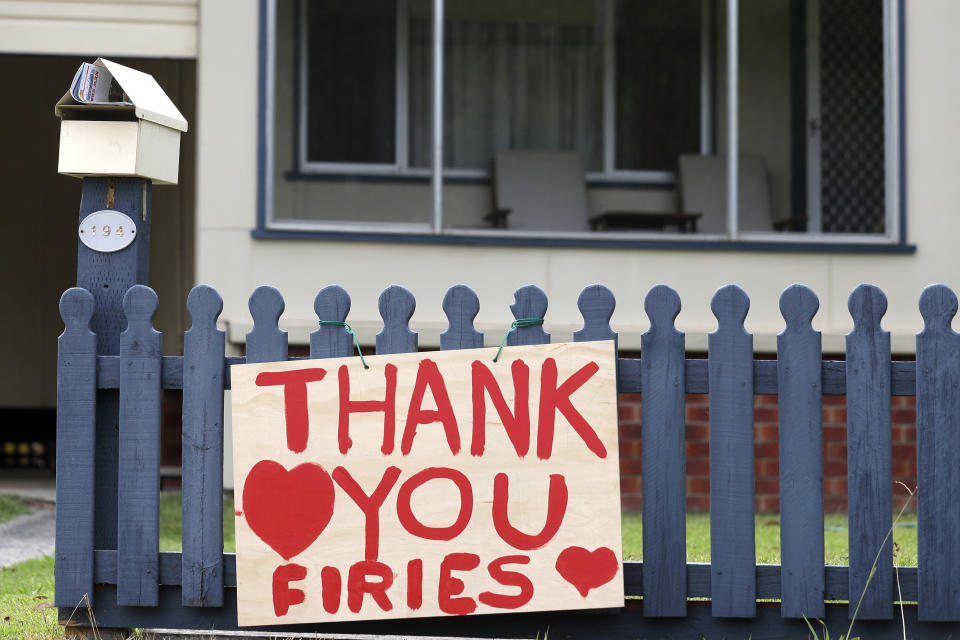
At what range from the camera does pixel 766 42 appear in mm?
9555

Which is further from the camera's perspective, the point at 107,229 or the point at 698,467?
the point at 698,467

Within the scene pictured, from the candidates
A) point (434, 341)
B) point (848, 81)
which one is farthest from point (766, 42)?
point (434, 341)

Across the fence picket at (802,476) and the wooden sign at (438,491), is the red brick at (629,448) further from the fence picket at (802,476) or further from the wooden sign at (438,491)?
the wooden sign at (438,491)

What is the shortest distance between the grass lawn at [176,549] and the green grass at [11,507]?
32 mm

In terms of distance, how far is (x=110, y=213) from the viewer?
3.43 metres

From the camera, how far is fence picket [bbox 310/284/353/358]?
3238 millimetres

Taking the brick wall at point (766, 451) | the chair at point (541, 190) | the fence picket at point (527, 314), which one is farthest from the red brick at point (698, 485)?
the fence picket at point (527, 314)

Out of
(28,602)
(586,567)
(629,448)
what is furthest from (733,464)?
(629,448)

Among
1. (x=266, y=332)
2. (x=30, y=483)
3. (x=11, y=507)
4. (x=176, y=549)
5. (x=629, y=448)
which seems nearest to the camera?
(x=266, y=332)

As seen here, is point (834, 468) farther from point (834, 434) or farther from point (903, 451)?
point (903, 451)

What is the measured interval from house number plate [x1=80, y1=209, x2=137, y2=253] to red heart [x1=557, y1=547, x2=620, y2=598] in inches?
65.3

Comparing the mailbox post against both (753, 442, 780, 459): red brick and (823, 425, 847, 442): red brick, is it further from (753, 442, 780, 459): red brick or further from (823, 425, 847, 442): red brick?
(823, 425, 847, 442): red brick

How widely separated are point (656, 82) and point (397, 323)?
7.04 m

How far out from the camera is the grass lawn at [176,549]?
3539 mm
